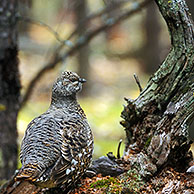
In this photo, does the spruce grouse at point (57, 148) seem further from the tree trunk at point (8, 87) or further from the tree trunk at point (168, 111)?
the tree trunk at point (8, 87)

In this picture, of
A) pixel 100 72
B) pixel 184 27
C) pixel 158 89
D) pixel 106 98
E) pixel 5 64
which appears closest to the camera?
pixel 184 27

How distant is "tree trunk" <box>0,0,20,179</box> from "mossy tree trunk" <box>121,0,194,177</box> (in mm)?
2643

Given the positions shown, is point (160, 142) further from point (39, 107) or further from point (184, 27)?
point (39, 107)

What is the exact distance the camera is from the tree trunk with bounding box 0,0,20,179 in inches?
245

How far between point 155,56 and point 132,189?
19.1m

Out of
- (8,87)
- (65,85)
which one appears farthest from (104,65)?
(65,85)

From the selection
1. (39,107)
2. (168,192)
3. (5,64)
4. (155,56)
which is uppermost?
(155,56)

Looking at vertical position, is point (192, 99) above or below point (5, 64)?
below

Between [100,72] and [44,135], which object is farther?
[100,72]

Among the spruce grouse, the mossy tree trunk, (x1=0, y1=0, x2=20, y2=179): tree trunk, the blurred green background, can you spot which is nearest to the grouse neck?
the spruce grouse

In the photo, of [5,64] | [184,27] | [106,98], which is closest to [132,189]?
[184,27]

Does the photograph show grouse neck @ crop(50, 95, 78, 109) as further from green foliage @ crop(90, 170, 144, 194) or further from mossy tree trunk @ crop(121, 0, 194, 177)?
green foliage @ crop(90, 170, 144, 194)

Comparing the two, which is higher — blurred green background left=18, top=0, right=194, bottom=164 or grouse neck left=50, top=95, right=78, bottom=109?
blurred green background left=18, top=0, right=194, bottom=164

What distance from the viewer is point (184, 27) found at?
13.3 feet
